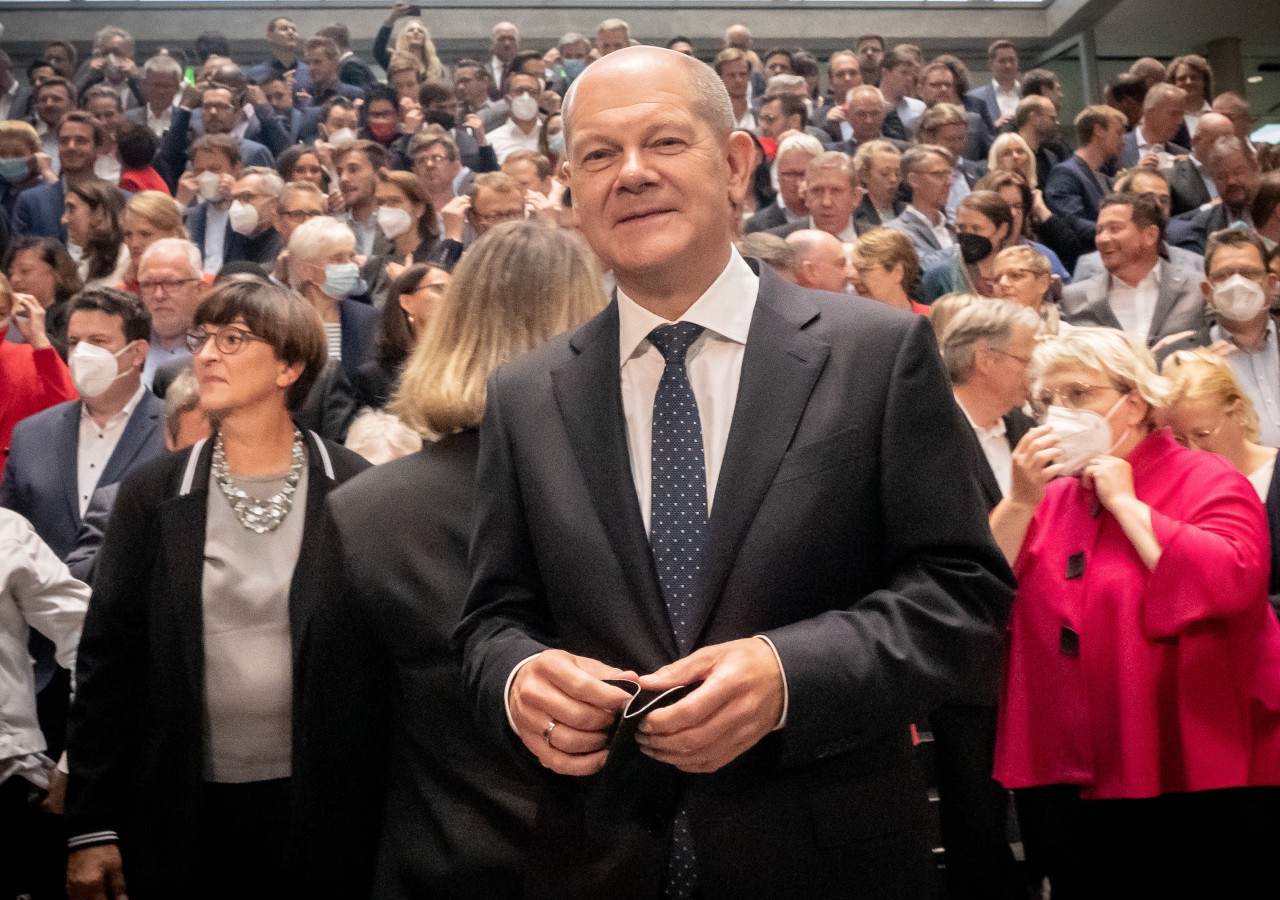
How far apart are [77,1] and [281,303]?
12.3 m

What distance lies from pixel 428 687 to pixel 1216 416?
2660 mm

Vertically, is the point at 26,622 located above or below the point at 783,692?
below

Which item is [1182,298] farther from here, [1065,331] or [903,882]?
[903,882]

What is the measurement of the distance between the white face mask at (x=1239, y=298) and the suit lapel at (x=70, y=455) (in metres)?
4.17

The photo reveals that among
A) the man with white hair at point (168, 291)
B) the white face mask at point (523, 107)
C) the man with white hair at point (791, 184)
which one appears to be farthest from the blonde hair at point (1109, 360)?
the white face mask at point (523, 107)

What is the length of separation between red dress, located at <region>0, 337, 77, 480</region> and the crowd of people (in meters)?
0.02

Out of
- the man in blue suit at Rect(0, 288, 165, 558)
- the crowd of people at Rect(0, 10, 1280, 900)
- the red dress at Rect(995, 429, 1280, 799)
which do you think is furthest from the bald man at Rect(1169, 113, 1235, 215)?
the man in blue suit at Rect(0, 288, 165, 558)

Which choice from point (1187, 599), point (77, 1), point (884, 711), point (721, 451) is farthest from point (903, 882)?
point (77, 1)

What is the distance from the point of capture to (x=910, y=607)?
140 cm

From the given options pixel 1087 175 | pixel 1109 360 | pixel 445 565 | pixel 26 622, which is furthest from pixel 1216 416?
pixel 1087 175

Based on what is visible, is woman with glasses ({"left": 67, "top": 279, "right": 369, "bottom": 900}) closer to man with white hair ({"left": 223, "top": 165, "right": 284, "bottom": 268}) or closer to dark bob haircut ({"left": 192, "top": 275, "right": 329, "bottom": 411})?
dark bob haircut ({"left": 192, "top": 275, "right": 329, "bottom": 411})

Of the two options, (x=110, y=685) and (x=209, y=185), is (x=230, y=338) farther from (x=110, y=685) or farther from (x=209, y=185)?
(x=209, y=185)

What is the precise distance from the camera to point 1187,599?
2732mm

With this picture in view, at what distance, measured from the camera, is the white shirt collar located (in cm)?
160
